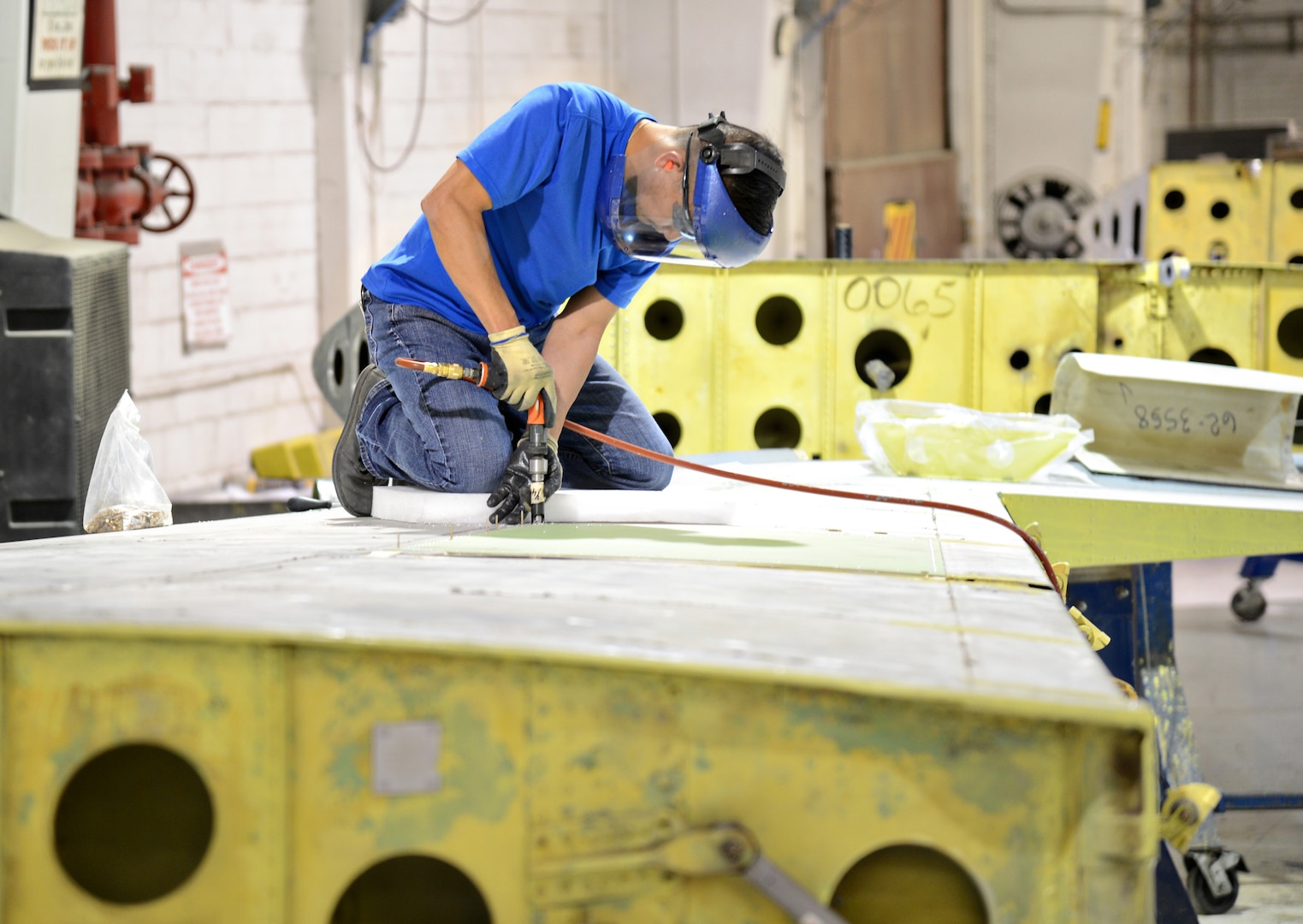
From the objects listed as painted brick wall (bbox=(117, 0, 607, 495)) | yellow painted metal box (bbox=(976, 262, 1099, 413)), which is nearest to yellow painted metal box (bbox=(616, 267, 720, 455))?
yellow painted metal box (bbox=(976, 262, 1099, 413))

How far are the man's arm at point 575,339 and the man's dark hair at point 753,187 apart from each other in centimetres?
60

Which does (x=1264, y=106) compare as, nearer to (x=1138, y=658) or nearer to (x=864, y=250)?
(x=864, y=250)

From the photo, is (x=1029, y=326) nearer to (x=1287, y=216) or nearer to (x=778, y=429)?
(x=778, y=429)

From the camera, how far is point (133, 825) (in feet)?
5.50

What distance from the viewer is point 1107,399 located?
4.24 metres

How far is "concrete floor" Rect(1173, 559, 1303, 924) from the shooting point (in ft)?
11.9

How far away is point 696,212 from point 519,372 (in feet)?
1.77

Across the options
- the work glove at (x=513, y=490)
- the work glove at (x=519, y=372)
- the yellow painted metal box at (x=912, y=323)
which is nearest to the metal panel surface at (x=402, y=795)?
the work glove at (x=513, y=490)

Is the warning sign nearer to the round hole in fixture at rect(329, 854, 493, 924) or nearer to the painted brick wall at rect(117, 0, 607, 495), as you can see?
the painted brick wall at rect(117, 0, 607, 495)

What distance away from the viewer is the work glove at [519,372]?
2877 mm

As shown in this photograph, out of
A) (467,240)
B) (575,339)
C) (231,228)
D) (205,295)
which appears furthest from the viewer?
(231,228)

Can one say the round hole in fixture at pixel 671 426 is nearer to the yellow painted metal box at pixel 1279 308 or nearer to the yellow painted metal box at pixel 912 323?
the yellow painted metal box at pixel 912 323

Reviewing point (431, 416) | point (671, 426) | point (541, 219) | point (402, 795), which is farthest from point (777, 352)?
point (402, 795)

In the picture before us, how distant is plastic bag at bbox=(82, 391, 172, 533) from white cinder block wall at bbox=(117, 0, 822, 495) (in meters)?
3.43
